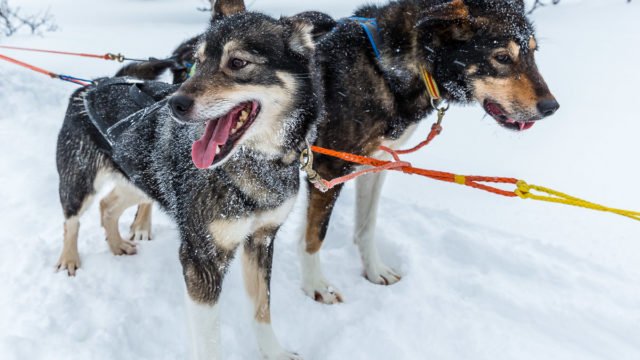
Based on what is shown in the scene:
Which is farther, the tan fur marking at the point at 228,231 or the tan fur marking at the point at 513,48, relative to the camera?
the tan fur marking at the point at 513,48

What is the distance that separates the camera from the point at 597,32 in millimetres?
7324

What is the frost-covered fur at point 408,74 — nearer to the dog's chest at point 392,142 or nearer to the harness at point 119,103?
the dog's chest at point 392,142

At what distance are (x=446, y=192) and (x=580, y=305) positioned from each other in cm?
150

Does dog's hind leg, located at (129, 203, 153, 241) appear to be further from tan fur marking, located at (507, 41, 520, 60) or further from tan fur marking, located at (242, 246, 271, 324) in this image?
Result: tan fur marking, located at (507, 41, 520, 60)

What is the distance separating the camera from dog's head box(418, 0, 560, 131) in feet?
7.47

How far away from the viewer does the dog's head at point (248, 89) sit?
1699mm

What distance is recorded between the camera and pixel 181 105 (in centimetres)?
166

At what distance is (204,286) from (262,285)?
373 mm

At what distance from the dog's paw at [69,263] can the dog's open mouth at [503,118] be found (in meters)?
2.35

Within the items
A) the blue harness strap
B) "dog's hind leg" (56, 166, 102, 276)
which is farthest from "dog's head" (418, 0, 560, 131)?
"dog's hind leg" (56, 166, 102, 276)

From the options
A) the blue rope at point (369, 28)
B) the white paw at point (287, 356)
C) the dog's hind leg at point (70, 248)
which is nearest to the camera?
the white paw at point (287, 356)

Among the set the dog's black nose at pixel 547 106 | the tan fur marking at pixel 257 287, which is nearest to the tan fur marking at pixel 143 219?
the tan fur marking at pixel 257 287

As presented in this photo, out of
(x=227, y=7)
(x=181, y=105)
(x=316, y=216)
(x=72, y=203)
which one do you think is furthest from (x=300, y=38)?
(x=72, y=203)

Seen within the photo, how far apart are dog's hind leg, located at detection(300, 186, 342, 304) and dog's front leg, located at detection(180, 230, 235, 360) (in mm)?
818
